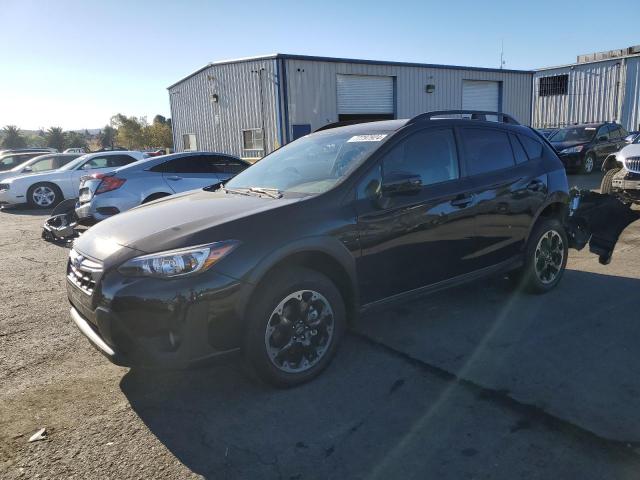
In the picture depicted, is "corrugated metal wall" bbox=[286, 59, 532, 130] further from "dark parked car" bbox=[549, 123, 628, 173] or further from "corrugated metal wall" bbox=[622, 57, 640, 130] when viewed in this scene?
"dark parked car" bbox=[549, 123, 628, 173]

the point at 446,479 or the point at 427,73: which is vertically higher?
the point at 427,73

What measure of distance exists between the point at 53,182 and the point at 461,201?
42.9 ft

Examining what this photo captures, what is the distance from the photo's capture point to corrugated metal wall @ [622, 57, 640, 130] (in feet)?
90.3

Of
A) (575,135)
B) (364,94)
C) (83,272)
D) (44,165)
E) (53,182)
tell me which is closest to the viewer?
(83,272)

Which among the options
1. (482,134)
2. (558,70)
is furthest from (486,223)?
(558,70)

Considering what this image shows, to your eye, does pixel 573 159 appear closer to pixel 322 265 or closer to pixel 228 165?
pixel 228 165

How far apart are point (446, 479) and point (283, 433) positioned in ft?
3.06

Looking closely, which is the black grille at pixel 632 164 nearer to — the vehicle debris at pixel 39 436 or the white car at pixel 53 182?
the vehicle debris at pixel 39 436

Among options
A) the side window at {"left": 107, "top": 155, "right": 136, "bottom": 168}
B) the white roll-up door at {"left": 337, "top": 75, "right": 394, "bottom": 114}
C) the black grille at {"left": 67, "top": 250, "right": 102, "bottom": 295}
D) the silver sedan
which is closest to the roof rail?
the black grille at {"left": 67, "top": 250, "right": 102, "bottom": 295}

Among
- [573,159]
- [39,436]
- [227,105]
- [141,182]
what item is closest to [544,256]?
[39,436]

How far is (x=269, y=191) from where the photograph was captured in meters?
3.84

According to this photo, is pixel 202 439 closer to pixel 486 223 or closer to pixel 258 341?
pixel 258 341

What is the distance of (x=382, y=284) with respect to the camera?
3.67m

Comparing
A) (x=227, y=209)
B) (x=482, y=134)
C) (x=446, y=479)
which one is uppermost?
(x=482, y=134)
